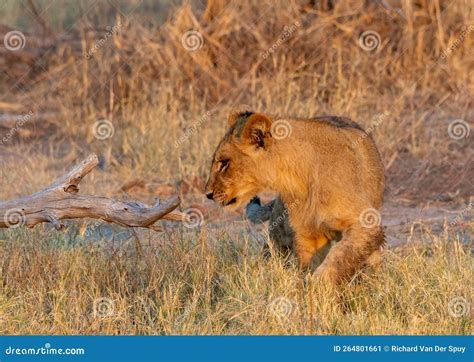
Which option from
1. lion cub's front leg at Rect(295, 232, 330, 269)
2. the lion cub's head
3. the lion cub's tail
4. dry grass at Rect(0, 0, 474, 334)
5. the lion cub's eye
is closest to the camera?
the lion cub's head

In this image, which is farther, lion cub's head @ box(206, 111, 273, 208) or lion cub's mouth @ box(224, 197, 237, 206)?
lion cub's mouth @ box(224, 197, 237, 206)

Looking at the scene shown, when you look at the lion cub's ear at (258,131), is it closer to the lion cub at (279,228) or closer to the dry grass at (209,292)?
the lion cub at (279,228)

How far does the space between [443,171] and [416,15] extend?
86.8 inches

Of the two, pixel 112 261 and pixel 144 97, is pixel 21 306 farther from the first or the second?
pixel 144 97

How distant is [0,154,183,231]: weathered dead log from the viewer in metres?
5.47

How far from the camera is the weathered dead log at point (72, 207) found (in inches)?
215

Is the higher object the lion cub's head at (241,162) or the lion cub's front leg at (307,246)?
the lion cub's head at (241,162)

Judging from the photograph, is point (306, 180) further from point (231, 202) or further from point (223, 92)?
point (223, 92)

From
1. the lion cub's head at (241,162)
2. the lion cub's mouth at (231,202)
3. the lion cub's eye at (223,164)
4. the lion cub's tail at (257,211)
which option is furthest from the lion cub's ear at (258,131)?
the lion cub's tail at (257,211)

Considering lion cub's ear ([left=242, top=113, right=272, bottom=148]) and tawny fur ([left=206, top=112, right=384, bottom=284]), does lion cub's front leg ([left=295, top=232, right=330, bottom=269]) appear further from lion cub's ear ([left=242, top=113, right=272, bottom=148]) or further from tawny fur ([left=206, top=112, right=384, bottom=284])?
lion cub's ear ([left=242, top=113, right=272, bottom=148])

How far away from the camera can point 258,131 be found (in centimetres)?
582

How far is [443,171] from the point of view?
9289 millimetres

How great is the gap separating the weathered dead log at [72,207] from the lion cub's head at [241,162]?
0.51m

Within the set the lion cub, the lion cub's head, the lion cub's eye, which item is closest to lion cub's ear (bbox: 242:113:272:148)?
the lion cub's head
